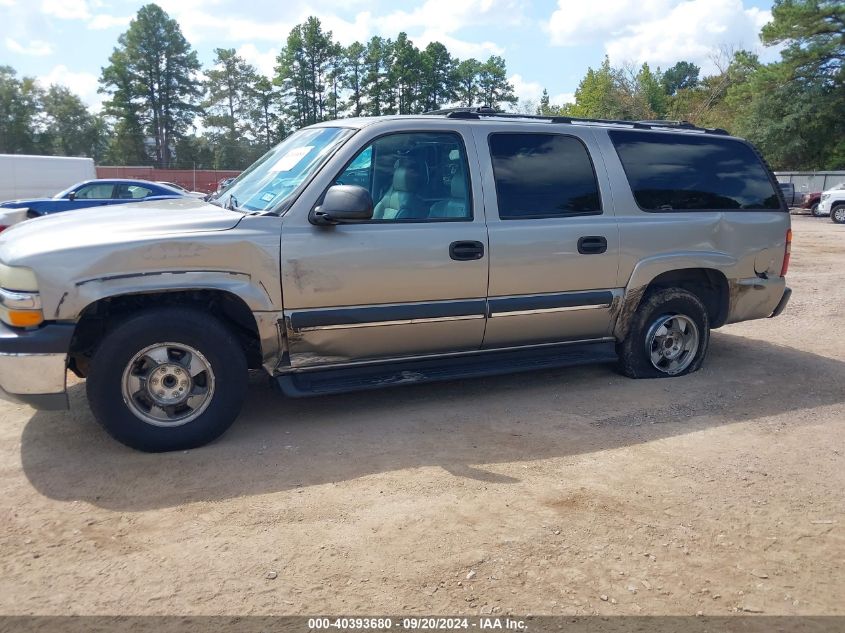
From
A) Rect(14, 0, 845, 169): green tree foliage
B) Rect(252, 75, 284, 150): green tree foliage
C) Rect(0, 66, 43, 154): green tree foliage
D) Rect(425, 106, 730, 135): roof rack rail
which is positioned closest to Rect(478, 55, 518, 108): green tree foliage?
Rect(14, 0, 845, 169): green tree foliage

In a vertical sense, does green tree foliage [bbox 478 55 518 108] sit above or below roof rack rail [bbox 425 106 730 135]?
above

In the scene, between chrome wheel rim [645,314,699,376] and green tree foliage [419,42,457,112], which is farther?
Answer: green tree foliage [419,42,457,112]

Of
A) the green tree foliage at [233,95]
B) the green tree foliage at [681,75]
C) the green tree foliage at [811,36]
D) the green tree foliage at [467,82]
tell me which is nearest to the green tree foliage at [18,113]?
the green tree foliage at [233,95]

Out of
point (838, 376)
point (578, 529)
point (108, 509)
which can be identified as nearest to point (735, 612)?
point (578, 529)

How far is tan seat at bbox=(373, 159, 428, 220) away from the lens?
4.41 metres

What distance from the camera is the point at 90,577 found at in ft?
9.12

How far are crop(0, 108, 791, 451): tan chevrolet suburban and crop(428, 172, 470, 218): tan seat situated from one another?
0.05 ft

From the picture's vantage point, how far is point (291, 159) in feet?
15.5

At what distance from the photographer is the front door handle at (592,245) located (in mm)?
4918

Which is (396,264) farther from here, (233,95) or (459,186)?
(233,95)

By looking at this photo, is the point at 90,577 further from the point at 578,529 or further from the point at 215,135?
the point at 215,135

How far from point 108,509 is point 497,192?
3.03m

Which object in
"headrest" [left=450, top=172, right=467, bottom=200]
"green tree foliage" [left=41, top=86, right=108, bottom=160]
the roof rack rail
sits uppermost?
"green tree foliage" [left=41, top=86, right=108, bottom=160]

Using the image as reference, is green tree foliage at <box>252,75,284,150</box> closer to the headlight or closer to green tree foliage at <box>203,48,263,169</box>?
green tree foliage at <box>203,48,263,169</box>
